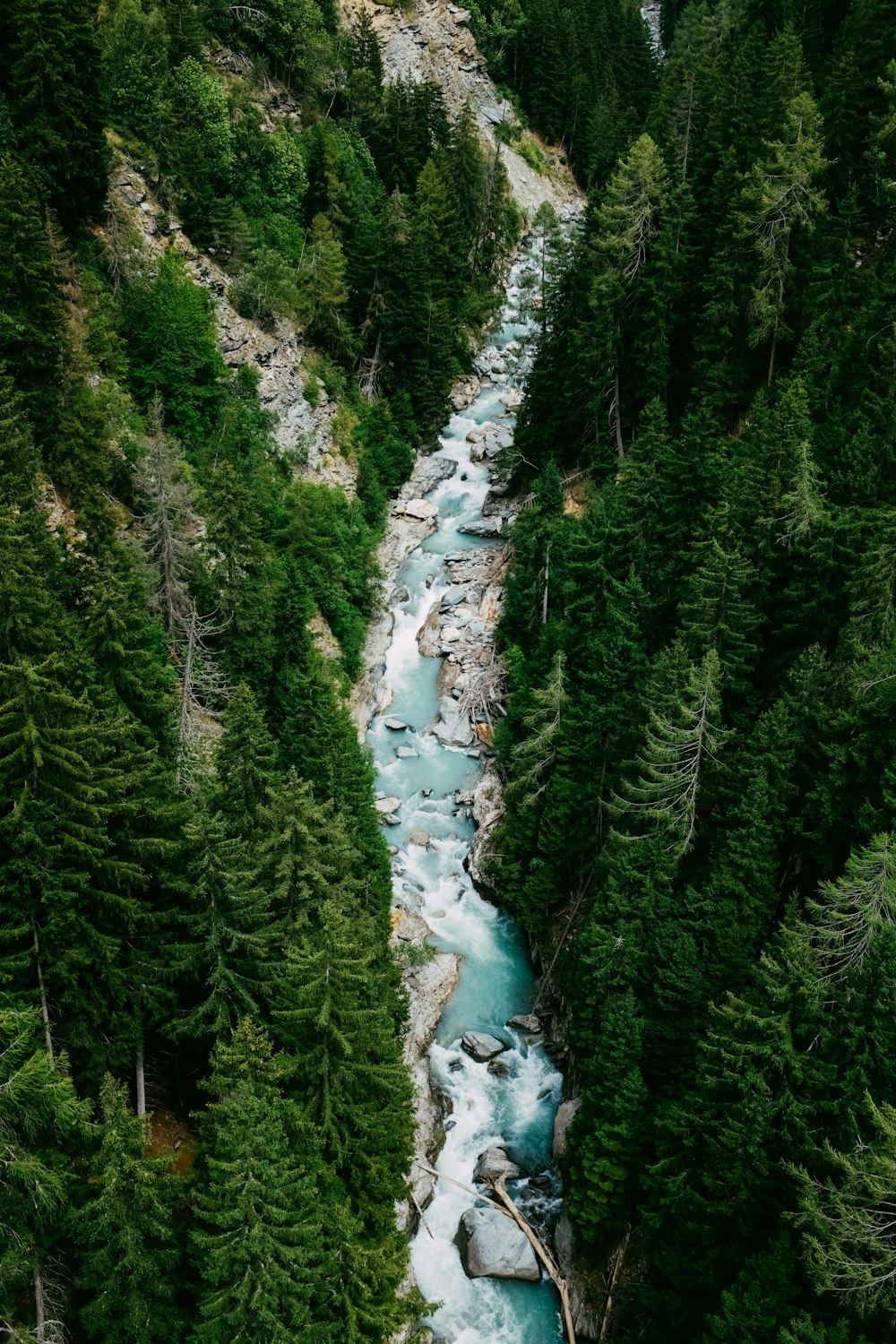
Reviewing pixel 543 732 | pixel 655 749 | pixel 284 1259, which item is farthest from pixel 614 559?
pixel 284 1259

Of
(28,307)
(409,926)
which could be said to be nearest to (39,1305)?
(409,926)

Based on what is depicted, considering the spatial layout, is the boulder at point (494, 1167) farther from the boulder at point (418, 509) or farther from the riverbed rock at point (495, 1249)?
the boulder at point (418, 509)

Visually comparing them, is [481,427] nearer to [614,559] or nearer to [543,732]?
[614,559]

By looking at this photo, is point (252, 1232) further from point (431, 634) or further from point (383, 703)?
A: point (431, 634)

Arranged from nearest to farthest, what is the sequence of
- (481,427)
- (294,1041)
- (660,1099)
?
(294,1041) < (660,1099) < (481,427)

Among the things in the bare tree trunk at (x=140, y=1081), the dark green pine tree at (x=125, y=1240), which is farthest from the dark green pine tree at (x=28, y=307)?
the dark green pine tree at (x=125, y=1240)

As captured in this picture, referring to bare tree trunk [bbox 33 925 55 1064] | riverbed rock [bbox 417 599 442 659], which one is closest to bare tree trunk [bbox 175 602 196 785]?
bare tree trunk [bbox 33 925 55 1064]

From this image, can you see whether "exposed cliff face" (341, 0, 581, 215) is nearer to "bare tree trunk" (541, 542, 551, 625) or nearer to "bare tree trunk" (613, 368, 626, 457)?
"bare tree trunk" (613, 368, 626, 457)
